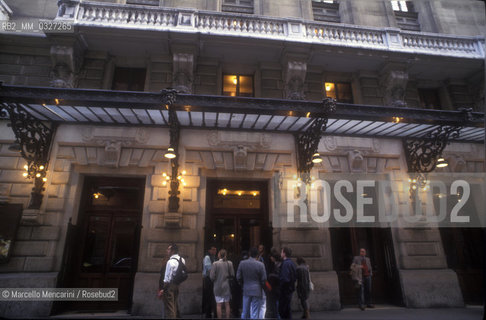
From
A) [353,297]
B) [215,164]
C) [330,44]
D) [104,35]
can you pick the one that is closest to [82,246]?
[215,164]

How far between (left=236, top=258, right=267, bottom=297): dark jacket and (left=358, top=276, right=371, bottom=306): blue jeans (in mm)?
4747

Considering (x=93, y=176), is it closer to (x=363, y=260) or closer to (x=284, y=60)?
(x=284, y=60)

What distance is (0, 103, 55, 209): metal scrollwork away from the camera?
8.57m

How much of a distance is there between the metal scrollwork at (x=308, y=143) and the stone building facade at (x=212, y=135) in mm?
343

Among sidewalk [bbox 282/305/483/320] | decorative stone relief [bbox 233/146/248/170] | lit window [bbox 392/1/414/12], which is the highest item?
lit window [bbox 392/1/414/12]

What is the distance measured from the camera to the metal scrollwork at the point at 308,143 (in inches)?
358

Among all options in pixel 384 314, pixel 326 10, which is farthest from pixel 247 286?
pixel 326 10

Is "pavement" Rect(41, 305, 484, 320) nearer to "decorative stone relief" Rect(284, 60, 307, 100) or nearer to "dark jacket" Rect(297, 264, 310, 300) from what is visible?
"dark jacket" Rect(297, 264, 310, 300)

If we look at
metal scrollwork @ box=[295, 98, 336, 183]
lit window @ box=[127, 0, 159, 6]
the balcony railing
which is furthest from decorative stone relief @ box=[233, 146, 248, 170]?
lit window @ box=[127, 0, 159, 6]

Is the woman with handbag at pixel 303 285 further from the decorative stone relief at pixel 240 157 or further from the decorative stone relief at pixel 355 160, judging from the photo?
the decorative stone relief at pixel 355 160

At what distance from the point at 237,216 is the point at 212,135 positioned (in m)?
3.32

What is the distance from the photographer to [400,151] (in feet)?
36.1

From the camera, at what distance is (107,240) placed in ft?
31.8

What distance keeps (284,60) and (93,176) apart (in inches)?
352
